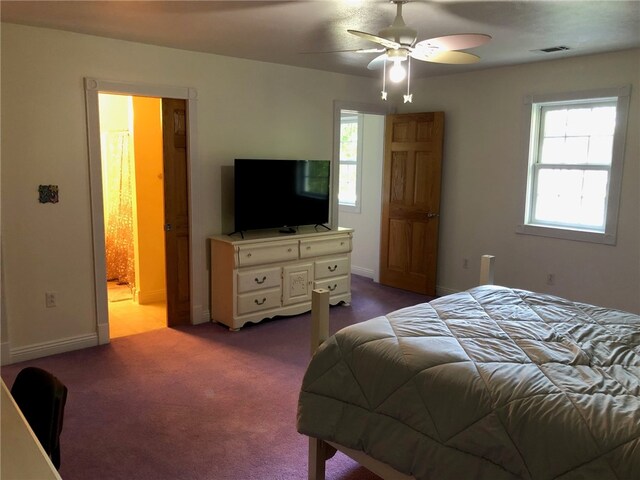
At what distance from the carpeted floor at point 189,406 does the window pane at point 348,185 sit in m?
2.66

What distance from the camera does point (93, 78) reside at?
3.95m

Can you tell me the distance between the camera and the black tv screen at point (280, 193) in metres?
4.69

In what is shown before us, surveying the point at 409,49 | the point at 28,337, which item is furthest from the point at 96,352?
the point at 409,49

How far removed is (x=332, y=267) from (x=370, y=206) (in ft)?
5.41

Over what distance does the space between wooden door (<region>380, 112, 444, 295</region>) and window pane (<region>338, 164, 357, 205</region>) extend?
839 mm

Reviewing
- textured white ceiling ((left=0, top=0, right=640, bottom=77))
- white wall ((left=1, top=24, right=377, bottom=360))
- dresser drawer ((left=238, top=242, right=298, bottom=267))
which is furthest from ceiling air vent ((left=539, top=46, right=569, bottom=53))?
dresser drawer ((left=238, top=242, right=298, bottom=267))

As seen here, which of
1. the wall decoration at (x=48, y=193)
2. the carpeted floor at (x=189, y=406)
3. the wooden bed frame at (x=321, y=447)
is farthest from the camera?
the wall decoration at (x=48, y=193)

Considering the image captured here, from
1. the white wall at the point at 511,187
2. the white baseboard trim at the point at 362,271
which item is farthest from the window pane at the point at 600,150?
the white baseboard trim at the point at 362,271

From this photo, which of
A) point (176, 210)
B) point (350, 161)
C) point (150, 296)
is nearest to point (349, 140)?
point (350, 161)

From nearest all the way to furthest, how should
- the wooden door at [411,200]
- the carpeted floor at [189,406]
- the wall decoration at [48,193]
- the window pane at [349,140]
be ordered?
the carpeted floor at [189,406]
the wall decoration at [48,193]
the wooden door at [411,200]
the window pane at [349,140]

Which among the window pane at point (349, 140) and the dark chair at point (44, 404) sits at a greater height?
the window pane at point (349, 140)

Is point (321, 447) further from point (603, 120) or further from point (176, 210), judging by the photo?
point (603, 120)

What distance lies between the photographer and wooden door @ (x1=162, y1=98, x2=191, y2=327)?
14.7 ft

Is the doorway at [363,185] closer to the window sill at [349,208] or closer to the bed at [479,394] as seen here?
the window sill at [349,208]
